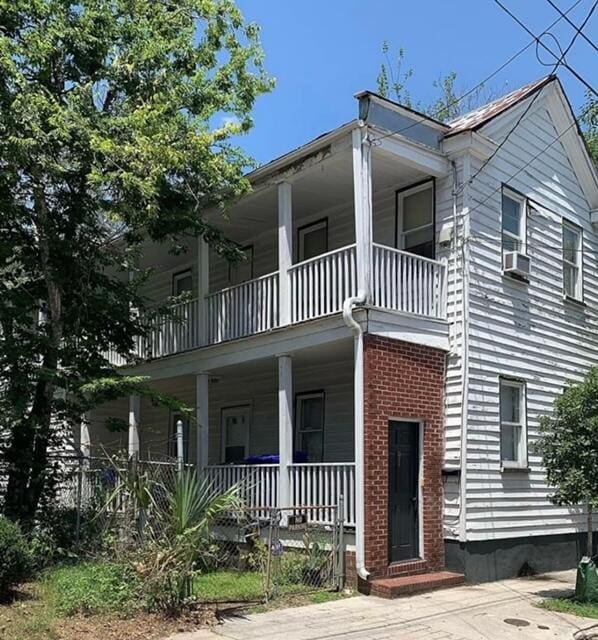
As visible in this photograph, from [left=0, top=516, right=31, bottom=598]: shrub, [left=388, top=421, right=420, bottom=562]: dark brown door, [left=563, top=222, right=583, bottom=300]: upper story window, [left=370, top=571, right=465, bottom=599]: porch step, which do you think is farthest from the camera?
[left=563, top=222, right=583, bottom=300]: upper story window

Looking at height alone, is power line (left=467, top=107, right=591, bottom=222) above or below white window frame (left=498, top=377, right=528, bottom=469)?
above

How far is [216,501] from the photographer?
901 cm

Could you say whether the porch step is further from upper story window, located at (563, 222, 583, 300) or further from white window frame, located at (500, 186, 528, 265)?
upper story window, located at (563, 222, 583, 300)

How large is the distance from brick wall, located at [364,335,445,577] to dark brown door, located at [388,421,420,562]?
0.51 ft

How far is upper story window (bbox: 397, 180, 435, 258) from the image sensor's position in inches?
521

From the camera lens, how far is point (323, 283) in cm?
1217

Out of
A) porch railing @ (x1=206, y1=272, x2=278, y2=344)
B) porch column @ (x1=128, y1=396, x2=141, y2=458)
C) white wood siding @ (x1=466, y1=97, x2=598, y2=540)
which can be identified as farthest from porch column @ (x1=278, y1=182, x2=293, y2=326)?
porch column @ (x1=128, y1=396, x2=141, y2=458)

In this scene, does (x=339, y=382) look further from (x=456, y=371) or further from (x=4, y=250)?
(x=4, y=250)

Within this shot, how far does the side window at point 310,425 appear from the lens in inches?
590

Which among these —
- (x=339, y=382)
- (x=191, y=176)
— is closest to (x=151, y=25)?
(x=191, y=176)

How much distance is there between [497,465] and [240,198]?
6.60m

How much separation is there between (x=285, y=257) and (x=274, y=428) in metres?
4.70

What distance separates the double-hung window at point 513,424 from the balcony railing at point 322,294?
205cm

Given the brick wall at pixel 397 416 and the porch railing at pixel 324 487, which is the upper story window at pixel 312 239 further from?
the porch railing at pixel 324 487
